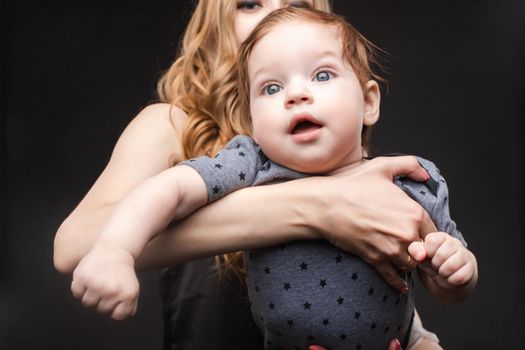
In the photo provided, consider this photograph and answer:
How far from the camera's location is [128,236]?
1.16 m

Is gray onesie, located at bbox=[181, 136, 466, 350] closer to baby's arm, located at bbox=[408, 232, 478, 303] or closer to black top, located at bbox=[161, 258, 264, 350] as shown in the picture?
baby's arm, located at bbox=[408, 232, 478, 303]

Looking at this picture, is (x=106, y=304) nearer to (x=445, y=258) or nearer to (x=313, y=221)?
(x=313, y=221)

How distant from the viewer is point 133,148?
157cm

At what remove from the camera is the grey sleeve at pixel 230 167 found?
1.29m

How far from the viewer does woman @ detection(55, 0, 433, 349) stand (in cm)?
131

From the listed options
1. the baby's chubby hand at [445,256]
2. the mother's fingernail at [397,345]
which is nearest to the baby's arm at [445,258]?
the baby's chubby hand at [445,256]

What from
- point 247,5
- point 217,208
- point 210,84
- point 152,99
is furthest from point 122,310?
point 152,99

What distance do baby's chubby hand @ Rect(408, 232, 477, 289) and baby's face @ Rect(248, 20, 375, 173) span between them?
20 centimetres

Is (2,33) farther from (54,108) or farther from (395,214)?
(395,214)

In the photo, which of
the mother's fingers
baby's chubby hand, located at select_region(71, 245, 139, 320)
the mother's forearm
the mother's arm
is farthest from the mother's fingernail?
baby's chubby hand, located at select_region(71, 245, 139, 320)

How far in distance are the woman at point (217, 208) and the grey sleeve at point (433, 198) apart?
24mm

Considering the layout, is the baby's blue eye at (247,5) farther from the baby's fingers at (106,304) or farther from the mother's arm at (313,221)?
the baby's fingers at (106,304)

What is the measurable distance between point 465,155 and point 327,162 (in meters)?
1.93

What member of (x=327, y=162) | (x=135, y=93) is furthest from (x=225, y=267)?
(x=135, y=93)
